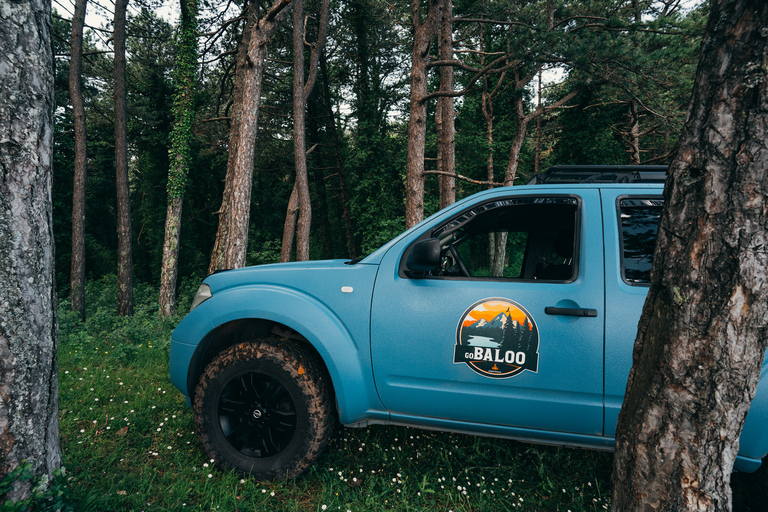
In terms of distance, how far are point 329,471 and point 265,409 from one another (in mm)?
691

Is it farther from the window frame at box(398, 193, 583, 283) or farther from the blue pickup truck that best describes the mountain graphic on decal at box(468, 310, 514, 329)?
the window frame at box(398, 193, 583, 283)

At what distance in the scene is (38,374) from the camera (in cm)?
202

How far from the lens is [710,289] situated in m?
1.52

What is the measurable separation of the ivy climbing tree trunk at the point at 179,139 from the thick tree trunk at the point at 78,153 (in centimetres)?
269

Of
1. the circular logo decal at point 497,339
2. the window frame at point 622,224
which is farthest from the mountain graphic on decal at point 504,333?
the window frame at point 622,224

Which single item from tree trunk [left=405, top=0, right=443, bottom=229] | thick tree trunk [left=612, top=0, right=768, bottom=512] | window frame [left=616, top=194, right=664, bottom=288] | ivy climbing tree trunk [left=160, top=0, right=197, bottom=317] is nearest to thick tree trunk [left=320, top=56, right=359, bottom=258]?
ivy climbing tree trunk [left=160, top=0, right=197, bottom=317]

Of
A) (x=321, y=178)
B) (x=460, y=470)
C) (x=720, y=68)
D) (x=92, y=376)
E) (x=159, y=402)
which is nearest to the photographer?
(x=720, y=68)

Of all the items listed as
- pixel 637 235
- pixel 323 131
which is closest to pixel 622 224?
pixel 637 235

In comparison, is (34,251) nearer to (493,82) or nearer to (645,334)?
(645,334)

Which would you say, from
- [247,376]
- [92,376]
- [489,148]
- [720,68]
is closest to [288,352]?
[247,376]

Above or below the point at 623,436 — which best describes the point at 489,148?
above

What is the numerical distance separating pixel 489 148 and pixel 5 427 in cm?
2005

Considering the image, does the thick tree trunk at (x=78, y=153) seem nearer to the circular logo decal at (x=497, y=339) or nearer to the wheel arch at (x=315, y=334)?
the wheel arch at (x=315, y=334)

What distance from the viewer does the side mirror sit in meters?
2.36
